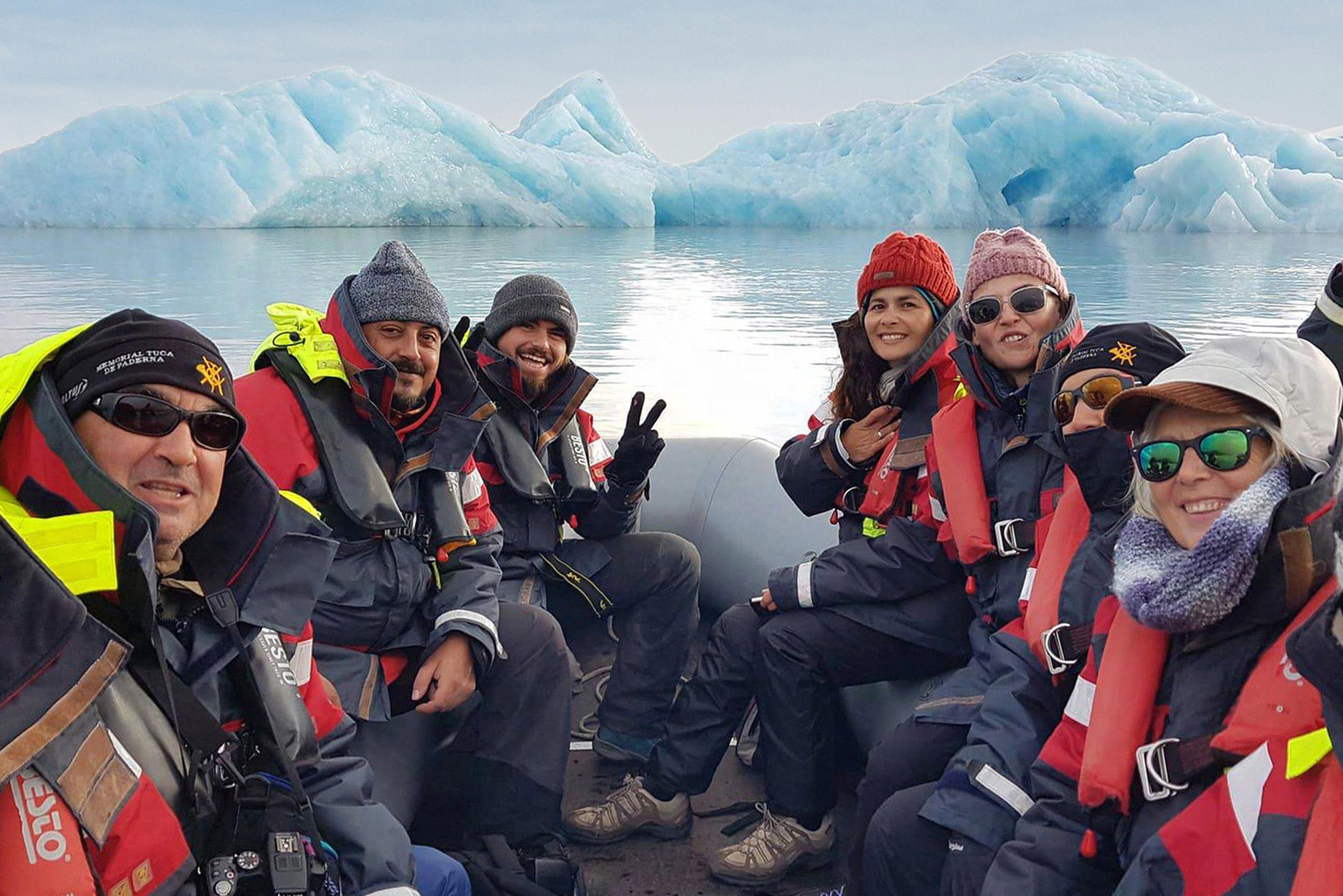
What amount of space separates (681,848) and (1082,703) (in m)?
1.18

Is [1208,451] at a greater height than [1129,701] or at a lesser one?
greater

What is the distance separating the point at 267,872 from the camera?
1.35m

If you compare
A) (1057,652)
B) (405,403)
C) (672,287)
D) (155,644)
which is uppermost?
(405,403)

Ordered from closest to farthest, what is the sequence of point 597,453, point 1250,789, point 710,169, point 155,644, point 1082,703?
point 1250,789 → point 155,644 → point 1082,703 → point 597,453 → point 710,169

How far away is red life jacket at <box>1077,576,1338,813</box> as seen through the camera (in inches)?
50.8

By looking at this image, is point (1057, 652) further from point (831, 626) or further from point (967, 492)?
point (831, 626)

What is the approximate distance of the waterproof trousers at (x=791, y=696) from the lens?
240cm

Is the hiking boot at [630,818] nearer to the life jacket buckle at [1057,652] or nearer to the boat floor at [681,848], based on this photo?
the boat floor at [681,848]

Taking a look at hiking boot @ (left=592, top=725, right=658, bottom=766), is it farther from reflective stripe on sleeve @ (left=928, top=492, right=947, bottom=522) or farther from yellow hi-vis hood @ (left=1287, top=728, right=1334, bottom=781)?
yellow hi-vis hood @ (left=1287, top=728, right=1334, bottom=781)

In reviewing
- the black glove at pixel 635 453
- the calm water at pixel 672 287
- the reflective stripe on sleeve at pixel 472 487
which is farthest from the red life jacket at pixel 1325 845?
the calm water at pixel 672 287

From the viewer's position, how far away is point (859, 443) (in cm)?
265

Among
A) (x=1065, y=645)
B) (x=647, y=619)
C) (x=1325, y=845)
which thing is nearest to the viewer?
(x=1325, y=845)

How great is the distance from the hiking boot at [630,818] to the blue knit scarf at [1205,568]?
1334 mm

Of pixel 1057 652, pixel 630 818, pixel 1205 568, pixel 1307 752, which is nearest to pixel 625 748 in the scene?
pixel 630 818
